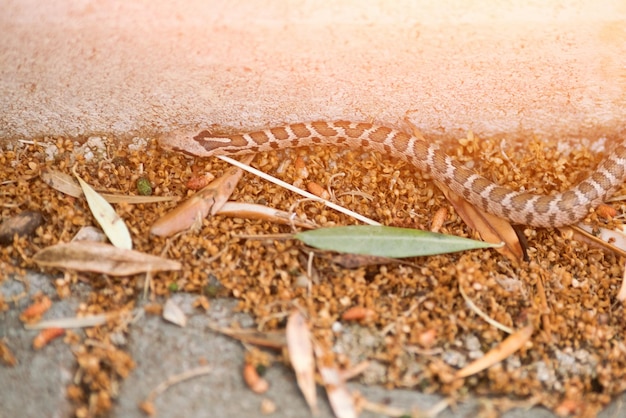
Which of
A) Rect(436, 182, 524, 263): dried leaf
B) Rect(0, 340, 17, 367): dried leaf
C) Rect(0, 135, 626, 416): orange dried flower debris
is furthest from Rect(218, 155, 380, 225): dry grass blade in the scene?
Rect(0, 340, 17, 367): dried leaf

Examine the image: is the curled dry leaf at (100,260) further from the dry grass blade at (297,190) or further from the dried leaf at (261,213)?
the dry grass blade at (297,190)

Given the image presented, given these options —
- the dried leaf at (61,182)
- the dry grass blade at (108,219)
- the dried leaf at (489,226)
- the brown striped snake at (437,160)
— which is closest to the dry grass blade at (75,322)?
the dry grass blade at (108,219)

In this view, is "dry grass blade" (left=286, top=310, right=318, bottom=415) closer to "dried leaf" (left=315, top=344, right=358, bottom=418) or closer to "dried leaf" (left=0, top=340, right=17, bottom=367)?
"dried leaf" (left=315, top=344, right=358, bottom=418)

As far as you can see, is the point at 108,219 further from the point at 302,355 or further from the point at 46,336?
the point at 302,355

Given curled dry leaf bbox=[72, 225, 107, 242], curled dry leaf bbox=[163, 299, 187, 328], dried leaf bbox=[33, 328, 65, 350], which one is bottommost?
dried leaf bbox=[33, 328, 65, 350]

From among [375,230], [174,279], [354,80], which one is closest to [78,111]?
[174,279]

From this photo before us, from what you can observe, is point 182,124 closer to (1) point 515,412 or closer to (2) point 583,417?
(1) point 515,412

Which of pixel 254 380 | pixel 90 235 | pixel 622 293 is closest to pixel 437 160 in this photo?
pixel 622 293
